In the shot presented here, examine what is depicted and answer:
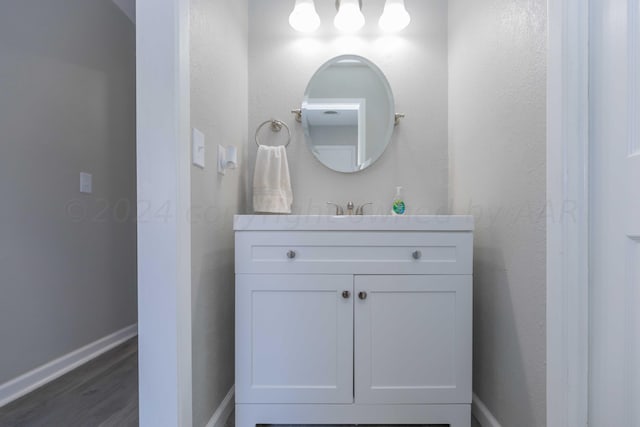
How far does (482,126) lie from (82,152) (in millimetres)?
2121

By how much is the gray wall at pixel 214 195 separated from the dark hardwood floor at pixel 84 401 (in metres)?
0.42

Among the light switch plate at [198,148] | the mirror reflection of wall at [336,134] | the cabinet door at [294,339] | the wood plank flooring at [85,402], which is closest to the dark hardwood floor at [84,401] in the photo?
the wood plank flooring at [85,402]

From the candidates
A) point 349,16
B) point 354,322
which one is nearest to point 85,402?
point 354,322

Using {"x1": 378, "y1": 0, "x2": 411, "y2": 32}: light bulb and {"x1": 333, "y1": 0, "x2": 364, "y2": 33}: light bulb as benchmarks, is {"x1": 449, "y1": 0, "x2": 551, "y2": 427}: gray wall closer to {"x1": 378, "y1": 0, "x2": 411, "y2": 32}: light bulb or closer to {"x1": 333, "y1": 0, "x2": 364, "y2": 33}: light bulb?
{"x1": 378, "y1": 0, "x2": 411, "y2": 32}: light bulb

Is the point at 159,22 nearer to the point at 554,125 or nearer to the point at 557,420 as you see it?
the point at 554,125

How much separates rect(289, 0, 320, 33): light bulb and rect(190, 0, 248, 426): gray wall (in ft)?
0.86

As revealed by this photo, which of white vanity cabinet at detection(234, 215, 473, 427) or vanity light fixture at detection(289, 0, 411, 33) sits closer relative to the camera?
white vanity cabinet at detection(234, 215, 473, 427)

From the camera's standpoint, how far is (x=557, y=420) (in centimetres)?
89

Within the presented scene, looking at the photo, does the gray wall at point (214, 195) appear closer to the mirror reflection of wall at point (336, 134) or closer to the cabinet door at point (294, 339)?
the cabinet door at point (294, 339)

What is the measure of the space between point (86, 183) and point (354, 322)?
1745mm

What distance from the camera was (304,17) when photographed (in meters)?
1.61

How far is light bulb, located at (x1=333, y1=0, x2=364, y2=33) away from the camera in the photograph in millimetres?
1614

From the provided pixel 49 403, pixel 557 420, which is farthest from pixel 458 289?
pixel 49 403

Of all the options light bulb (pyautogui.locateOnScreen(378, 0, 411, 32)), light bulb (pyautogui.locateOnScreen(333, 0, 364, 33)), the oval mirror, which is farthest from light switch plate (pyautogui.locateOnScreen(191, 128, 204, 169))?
light bulb (pyautogui.locateOnScreen(378, 0, 411, 32))
